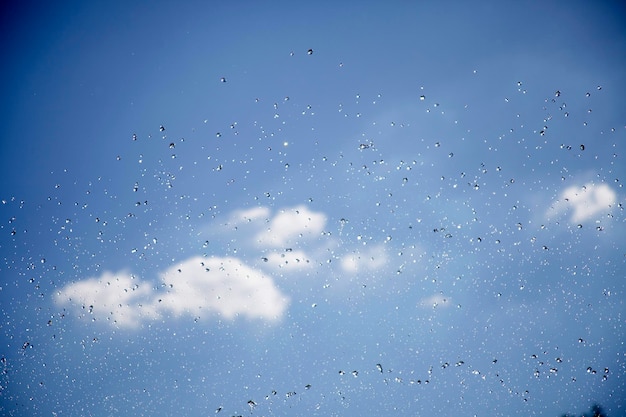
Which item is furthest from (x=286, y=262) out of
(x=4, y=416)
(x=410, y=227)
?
(x=4, y=416)

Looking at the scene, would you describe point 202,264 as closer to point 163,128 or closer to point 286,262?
point 286,262

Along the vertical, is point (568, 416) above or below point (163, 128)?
below

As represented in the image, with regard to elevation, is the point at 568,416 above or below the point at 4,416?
below

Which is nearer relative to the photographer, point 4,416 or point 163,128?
point 163,128

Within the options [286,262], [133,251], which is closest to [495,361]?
[286,262]

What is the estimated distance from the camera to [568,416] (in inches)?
1083

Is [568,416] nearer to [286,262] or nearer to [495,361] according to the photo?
[495,361]

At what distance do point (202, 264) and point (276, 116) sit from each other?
3.89 m

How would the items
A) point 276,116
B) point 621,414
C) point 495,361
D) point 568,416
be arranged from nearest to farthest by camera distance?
point 276,116 < point 495,361 < point 621,414 < point 568,416

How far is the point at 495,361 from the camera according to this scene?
31.3 ft

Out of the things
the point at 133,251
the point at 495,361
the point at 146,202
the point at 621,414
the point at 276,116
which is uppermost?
the point at 276,116

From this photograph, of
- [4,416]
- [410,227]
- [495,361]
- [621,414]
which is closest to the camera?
[410,227]

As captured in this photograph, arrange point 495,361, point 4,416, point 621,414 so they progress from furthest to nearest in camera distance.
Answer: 1. point 621,414
2. point 4,416
3. point 495,361

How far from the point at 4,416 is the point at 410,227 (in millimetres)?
13909
